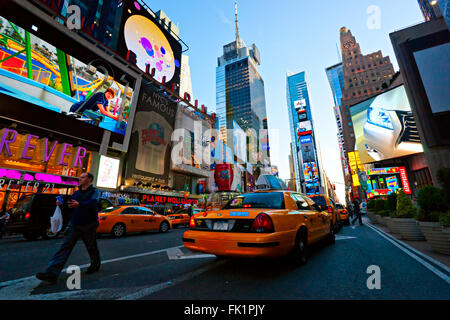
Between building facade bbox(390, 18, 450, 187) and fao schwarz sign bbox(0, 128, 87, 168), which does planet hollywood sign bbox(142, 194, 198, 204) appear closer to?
fao schwarz sign bbox(0, 128, 87, 168)

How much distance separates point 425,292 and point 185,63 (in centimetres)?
12632

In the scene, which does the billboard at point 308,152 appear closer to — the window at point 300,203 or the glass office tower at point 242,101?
the glass office tower at point 242,101

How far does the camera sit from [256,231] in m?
3.32

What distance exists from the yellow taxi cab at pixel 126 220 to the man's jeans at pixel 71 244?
568cm

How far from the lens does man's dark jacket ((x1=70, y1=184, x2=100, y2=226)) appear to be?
11.8 ft

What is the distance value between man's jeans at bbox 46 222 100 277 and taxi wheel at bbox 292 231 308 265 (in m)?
3.72

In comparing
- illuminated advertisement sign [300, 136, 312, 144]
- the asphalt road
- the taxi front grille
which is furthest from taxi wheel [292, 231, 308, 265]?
illuminated advertisement sign [300, 136, 312, 144]

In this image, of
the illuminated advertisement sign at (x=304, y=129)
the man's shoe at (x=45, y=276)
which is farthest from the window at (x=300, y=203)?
the illuminated advertisement sign at (x=304, y=129)

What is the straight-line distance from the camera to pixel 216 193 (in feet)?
172

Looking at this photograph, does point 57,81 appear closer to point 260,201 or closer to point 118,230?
point 118,230

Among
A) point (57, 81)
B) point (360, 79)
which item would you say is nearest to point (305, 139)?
point (360, 79)

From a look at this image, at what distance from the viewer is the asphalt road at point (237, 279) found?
8.48 ft

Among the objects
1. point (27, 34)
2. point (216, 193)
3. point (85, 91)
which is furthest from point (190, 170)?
point (27, 34)
